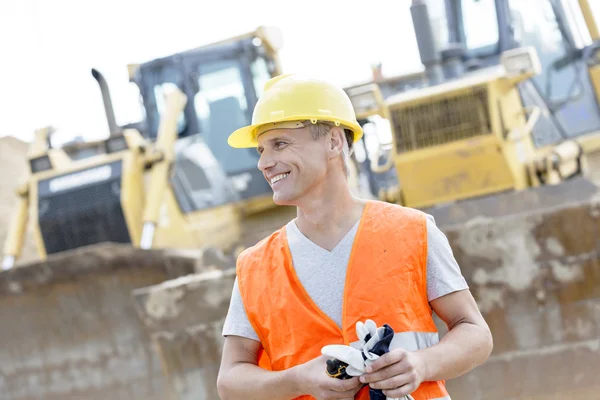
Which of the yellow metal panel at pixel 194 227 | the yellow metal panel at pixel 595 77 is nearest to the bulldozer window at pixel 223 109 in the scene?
the yellow metal panel at pixel 194 227

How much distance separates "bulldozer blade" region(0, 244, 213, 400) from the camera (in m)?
6.84

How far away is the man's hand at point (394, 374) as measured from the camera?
186cm

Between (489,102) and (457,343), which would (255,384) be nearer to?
(457,343)

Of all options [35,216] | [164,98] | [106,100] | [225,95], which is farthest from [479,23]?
[35,216]

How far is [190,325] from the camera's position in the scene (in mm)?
5277

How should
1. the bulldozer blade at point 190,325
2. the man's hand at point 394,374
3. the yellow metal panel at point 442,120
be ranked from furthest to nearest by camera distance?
the yellow metal panel at point 442,120 < the bulldozer blade at point 190,325 < the man's hand at point 394,374

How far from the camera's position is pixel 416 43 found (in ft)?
29.0

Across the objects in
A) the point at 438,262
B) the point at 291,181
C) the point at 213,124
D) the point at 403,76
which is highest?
the point at 291,181

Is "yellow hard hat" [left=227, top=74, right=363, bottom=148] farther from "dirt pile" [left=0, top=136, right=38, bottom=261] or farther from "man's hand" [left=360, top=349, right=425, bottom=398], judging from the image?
"dirt pile" [left=0, top=136, right=38, bottom=261]

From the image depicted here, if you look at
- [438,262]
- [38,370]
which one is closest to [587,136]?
[38,370]

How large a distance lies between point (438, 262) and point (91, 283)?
214 inches

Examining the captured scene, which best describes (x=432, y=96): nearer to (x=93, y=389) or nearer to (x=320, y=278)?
(x=93, y=389)

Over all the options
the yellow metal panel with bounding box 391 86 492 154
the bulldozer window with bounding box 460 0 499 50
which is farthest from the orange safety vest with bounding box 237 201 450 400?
the bulldozer window with bounding box 460 0 499 50

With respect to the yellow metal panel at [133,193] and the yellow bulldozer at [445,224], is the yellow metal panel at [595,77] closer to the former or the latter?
the yellow bulldozer at [445,224]
